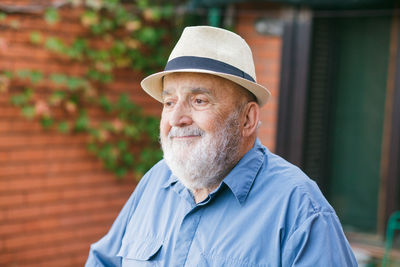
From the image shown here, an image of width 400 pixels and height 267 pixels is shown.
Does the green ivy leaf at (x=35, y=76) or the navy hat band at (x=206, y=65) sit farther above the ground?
the navy hat band at (x=206, y=65)

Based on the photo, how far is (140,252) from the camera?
227cm

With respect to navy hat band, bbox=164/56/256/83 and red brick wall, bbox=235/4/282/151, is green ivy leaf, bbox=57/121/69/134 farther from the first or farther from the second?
navy hat band, bbox=164/56/256/83

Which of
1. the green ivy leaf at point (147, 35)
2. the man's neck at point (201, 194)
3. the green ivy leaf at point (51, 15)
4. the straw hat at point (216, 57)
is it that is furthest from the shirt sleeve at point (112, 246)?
the green ivy leaf at point (147, 35)

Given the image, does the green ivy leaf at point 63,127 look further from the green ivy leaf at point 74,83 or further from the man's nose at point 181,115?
the man's nose at point 181,115

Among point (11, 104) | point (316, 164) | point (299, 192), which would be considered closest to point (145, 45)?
point (11, 104)

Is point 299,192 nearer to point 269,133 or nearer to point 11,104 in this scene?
point 269,133

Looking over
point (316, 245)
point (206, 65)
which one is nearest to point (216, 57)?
point (206, 65)

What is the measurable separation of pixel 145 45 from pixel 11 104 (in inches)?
57.9

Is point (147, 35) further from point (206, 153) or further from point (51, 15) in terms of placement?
point (206, 153)

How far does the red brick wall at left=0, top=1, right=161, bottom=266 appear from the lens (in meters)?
4.49

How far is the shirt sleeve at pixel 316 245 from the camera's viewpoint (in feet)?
5.92

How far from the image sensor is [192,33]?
2.25 metres

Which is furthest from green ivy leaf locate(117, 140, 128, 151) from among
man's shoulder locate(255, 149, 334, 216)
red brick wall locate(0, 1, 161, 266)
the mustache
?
man's shoulder locate(255, 149, 334, 216)

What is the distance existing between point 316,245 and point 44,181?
3.39 meters
